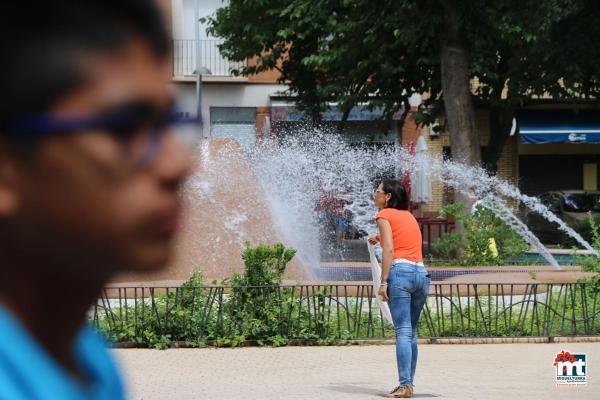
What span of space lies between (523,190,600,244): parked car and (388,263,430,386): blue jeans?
2154 cm

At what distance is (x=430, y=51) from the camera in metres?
25.6

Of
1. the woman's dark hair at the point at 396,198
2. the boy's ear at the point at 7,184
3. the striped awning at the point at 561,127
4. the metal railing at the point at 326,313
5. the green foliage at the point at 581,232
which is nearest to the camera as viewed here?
the boy's ear at the point at 7,184

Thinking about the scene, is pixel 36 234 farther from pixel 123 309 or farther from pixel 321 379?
pixel 123 309

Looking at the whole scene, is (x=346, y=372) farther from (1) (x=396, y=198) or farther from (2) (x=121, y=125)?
(2) (x=121, y=125)

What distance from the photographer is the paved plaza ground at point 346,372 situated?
334 inches

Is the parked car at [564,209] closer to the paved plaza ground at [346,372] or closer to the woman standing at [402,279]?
the paved plaza ground at [346,372]

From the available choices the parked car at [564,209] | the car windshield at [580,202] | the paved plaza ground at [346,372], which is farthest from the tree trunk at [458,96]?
the paved plaza ground at [346,372]

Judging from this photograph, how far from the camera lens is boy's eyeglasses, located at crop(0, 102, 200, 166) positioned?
2.93 ft

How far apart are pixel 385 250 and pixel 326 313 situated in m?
3.38

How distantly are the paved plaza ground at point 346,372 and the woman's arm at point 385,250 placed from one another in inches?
35.2

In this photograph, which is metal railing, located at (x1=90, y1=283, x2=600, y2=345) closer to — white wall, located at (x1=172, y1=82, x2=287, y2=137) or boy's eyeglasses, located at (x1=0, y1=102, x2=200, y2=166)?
boy's eyeglasses, located at (x1=0, y1=102, x2=200, y2=166)

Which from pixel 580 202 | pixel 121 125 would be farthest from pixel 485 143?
pixel 121 125

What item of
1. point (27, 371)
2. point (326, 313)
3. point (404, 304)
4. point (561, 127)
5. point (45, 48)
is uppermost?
point (561, 127)

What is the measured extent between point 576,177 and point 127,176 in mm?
37895
